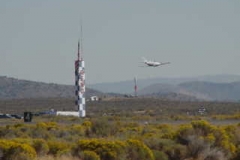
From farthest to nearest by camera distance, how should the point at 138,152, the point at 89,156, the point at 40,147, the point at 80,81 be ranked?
the point at 80,81 → the point at 40,147 → the point at 138,152 → the point at 89,156

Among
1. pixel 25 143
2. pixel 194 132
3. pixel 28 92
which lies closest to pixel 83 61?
pixel 194 132

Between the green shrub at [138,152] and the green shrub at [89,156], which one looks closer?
the green shrub at [89,156]

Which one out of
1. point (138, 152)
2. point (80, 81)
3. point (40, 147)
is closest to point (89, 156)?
point (138, 152)

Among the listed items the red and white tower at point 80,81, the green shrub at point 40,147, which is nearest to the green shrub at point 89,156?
the green shrub at point 40,147

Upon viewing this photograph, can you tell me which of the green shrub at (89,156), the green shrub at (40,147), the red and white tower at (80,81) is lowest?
the green shrub at (89,156)

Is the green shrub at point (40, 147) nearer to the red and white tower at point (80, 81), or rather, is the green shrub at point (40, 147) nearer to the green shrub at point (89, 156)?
the green shrub at point (89, 156)

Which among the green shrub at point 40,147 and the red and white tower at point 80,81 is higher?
the red and white tower at point 80,81

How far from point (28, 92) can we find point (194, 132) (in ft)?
557

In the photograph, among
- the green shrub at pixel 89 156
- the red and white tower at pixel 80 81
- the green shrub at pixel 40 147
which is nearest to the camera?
the green shrub at pixel 89 156

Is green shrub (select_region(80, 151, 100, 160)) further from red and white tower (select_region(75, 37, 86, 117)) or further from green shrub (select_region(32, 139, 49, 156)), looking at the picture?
red and white tower (select_region(75, 37, 86, 117))

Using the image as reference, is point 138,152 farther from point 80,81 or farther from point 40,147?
point 80,81

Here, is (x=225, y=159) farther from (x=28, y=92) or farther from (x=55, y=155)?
(x=28, y=92)

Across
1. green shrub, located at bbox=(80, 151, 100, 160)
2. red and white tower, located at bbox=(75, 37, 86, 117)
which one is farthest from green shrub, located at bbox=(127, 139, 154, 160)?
red and white tower, located at bbox=(75, 37, 86, 117)

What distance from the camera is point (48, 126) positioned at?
130 feet
